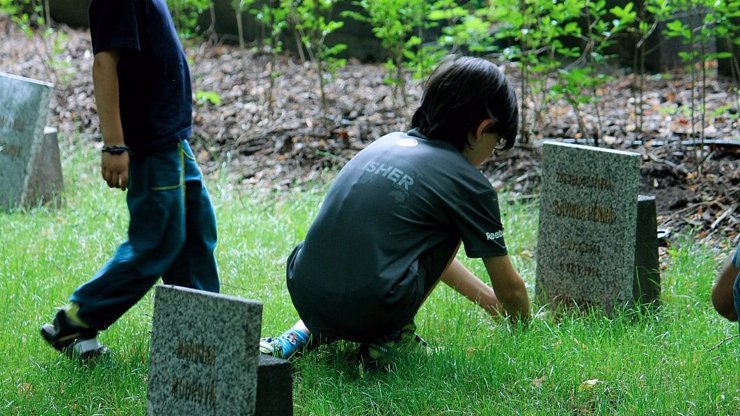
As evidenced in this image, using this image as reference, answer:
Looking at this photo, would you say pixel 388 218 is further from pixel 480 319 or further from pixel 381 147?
Result: pixel 480 319

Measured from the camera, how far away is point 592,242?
434 centimetres

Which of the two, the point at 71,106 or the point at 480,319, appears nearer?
the point at 480,319

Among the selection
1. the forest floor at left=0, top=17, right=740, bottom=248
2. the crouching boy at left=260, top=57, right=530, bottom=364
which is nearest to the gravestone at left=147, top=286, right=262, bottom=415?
the crouching boy at left=260, top=57, right=530, bottom=364

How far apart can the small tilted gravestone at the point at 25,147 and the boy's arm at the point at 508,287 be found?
148 inches

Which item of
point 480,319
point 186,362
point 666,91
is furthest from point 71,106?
point 186,362

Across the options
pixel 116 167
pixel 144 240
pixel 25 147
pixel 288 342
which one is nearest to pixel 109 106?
pixel 116 167

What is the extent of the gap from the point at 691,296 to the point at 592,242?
2.11 ft

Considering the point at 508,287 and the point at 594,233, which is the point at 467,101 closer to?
the point at 508,287

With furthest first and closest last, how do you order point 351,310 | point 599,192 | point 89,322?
1. point 599,192
2. point 89,322
3. point 351,310

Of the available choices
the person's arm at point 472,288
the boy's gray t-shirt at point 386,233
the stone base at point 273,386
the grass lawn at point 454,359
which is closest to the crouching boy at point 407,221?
the boy's gray t-shirt at point 386,233

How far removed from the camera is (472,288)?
4199mm

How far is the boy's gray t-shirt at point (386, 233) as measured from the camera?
3514 mm

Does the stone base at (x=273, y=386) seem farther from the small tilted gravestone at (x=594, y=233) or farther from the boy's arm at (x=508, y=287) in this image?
the small tilted gravestone at (x=594, y=233)

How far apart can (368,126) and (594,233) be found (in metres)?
3.65
